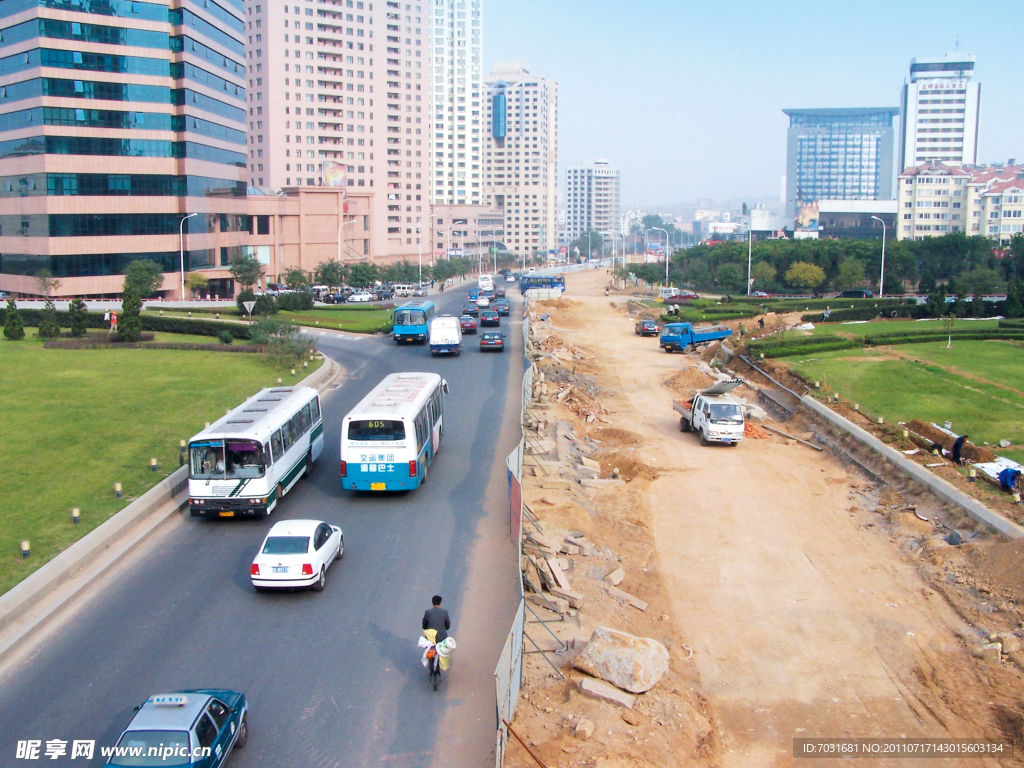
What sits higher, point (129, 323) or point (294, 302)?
point (294, 302)

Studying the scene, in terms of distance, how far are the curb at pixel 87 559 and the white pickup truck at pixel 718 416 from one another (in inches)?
765

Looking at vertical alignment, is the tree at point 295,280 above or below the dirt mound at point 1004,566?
above

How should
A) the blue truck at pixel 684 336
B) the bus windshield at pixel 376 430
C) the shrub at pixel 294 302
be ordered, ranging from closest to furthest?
the bus windshield at pixel 376 430
the blue truck at pixel 684 336
the shrub at pixel 294 302

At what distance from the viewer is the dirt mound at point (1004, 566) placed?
774 inches

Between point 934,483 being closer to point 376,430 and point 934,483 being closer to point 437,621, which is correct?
point 376,430

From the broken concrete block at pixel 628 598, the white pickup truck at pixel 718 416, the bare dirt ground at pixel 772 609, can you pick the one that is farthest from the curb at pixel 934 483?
the broken concrete block at pixel 628 598

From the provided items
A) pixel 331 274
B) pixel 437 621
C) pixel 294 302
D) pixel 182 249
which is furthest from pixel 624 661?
pixel 331 274

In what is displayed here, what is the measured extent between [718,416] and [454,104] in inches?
6736

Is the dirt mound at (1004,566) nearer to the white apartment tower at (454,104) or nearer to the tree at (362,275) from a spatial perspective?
the tree at (362,275)

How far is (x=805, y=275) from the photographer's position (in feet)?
292

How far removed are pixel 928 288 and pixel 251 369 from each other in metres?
70.3

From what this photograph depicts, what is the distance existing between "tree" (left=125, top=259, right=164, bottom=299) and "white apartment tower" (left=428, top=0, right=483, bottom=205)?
120m

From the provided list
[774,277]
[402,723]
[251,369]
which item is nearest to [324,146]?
[774,277]

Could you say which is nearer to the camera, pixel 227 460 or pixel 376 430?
pixel 227 460
